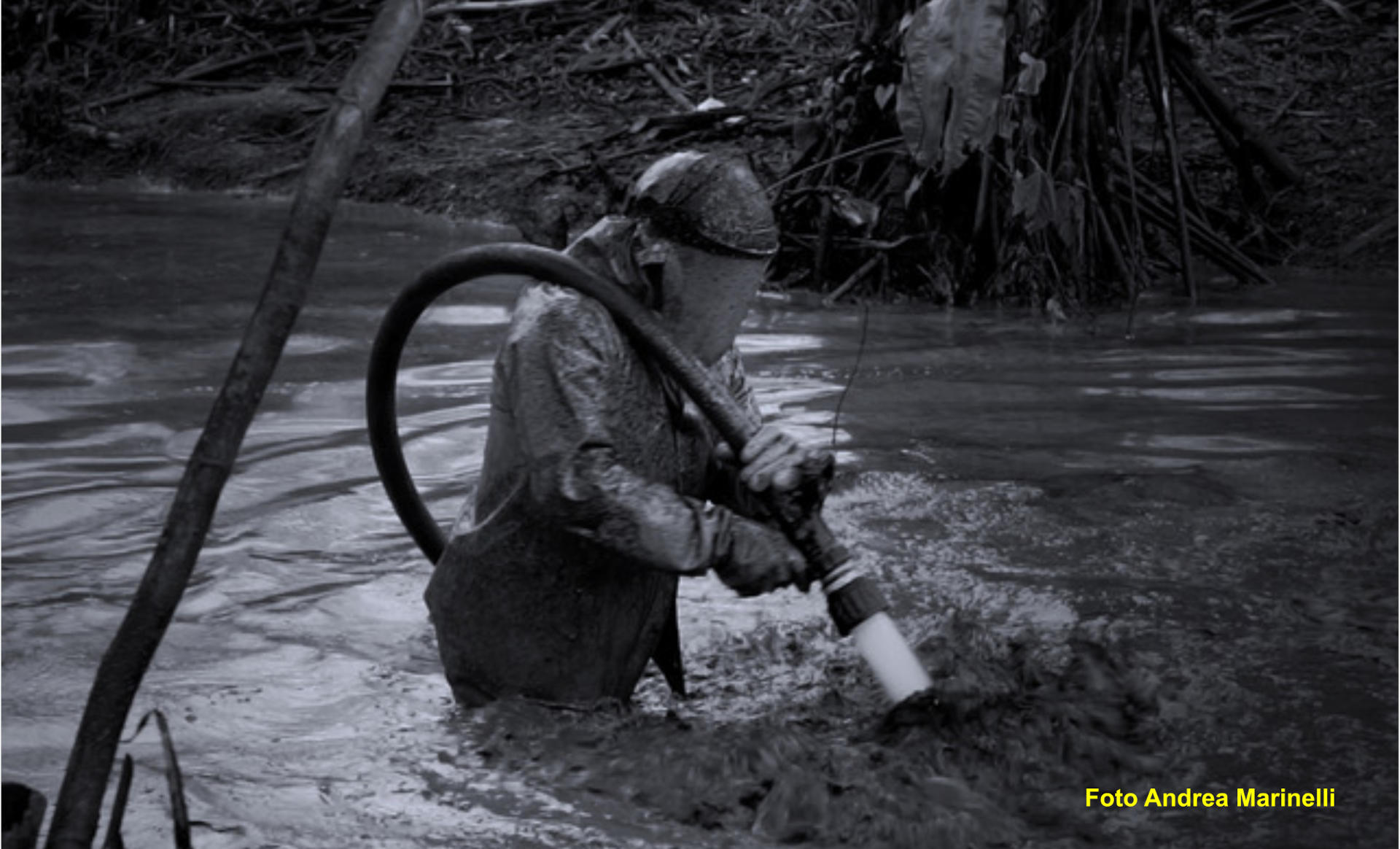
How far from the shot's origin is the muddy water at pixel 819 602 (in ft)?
13.2

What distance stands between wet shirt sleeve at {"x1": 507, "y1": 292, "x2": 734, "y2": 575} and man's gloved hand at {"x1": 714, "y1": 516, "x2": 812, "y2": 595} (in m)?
0.03

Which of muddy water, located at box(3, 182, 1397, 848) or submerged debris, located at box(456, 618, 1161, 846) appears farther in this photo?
muddy water, located at box(3, 182, 1397, 848)

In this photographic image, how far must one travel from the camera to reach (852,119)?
9.26 m

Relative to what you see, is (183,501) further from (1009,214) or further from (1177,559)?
(1009,214)

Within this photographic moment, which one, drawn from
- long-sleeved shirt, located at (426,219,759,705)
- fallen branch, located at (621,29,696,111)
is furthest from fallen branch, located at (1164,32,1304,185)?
long-sleeved shirt, located at (426,219,759,705)

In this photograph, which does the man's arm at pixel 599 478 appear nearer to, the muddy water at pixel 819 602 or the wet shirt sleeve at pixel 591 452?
the wet shirt sleeve at pixel 591 452

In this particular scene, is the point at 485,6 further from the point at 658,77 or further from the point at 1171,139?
the point at 1171,139

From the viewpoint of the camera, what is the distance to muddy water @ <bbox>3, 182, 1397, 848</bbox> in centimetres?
402

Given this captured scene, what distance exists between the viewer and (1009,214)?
8820 millimetres

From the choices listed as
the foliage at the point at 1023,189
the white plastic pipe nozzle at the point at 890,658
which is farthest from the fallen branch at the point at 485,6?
the white plastic pipe nozzle at the point at 890,658

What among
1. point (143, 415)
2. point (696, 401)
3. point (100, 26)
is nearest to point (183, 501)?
point (696, 401)

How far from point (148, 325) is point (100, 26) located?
7447 millimetres

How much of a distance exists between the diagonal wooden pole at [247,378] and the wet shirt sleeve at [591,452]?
102cm

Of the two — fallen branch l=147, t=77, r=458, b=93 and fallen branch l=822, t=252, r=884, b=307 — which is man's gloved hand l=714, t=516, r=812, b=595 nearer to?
fallen branch l=822, t=252, r=884, b=307
